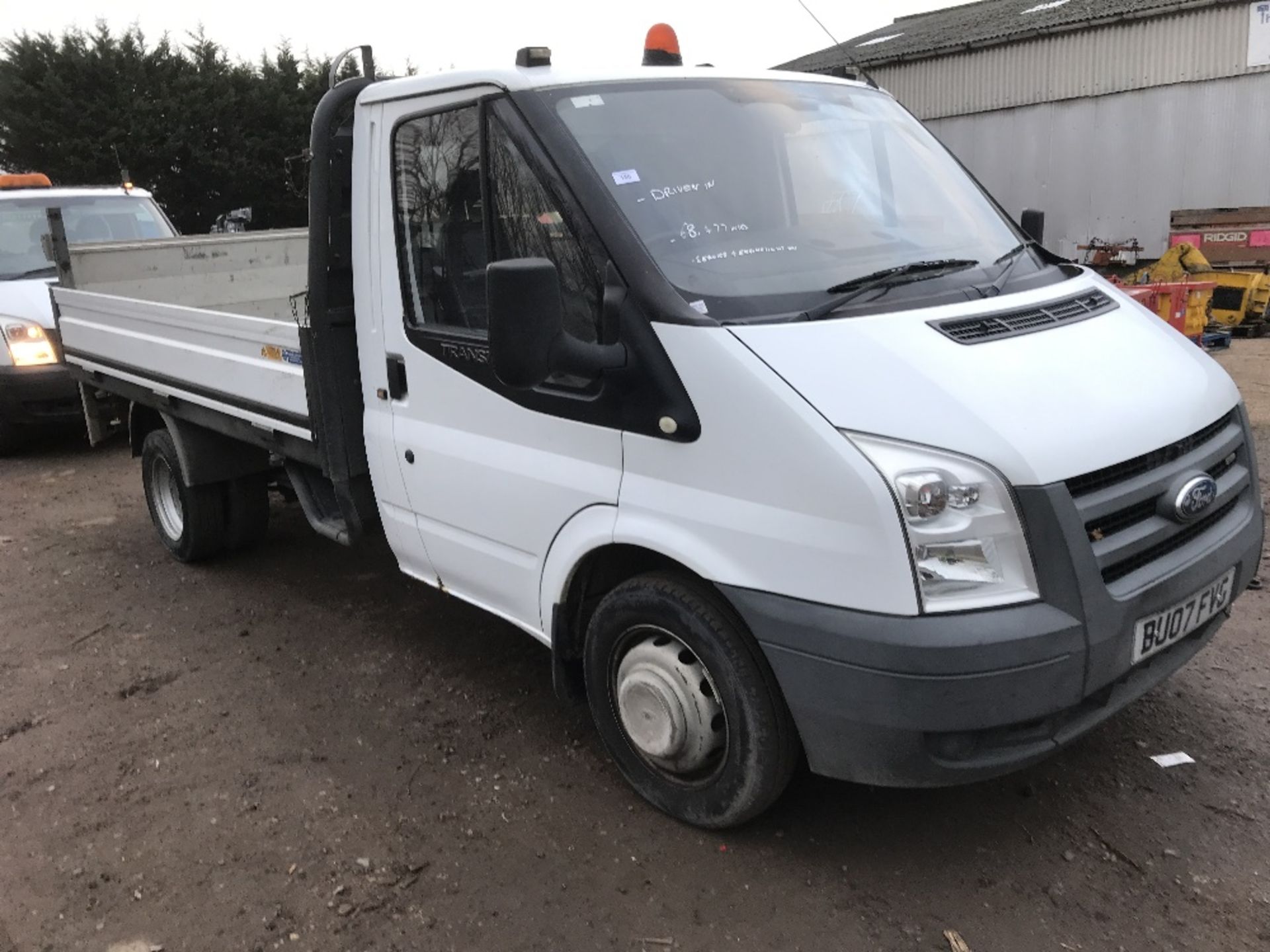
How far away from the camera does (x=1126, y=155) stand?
1830cm

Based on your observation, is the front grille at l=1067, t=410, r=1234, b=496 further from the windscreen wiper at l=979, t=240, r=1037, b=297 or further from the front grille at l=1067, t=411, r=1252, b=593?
the windscreen wiper at l=979, t=240, r=1037, b=297

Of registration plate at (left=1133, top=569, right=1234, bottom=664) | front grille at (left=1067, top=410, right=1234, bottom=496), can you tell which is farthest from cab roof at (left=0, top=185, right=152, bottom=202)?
registration plate at (left=1133, top=569, right=1234, bottom=664)

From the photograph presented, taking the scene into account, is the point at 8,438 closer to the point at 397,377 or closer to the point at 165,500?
the point at 165,500

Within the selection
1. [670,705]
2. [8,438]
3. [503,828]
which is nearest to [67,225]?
[8,438]

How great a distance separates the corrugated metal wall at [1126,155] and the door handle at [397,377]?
14269 mm

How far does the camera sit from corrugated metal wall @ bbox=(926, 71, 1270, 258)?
1688cm

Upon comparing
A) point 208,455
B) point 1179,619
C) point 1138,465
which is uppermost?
point 1138,465

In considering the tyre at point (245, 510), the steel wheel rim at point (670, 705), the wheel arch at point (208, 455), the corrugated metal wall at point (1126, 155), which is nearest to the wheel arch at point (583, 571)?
the steel wheel rim at point (670, 705)

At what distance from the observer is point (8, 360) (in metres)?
7.98

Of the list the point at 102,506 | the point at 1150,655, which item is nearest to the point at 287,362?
the point at 1150,655

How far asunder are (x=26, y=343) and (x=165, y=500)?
10.9 feet

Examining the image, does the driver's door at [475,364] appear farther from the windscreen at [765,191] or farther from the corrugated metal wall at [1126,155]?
the corrugated metal wall at [1126,155]

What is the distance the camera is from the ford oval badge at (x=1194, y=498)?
2.68 m

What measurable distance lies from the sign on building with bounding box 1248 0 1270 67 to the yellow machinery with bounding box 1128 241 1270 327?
18.7 ft
